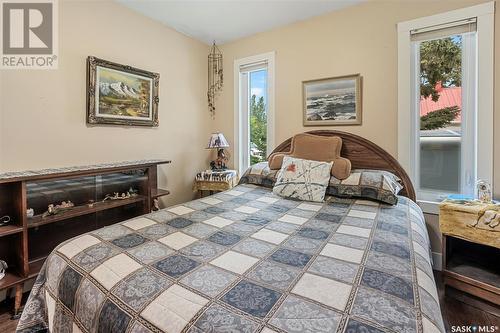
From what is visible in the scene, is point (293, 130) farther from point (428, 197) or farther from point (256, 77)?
point (428, 197)

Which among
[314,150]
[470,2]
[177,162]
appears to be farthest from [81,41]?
[470,2]

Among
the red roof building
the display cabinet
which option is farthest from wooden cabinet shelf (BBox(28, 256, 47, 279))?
the red roof building

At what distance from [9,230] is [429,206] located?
→ 323 centimetres

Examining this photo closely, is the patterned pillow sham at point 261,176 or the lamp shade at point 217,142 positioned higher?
the lamp shade at point 217,142

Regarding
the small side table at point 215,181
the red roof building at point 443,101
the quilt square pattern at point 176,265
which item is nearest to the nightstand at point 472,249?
the red roof building at point 443,101

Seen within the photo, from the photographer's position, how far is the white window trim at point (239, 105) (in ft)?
10.0

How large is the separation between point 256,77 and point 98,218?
2.45 metres

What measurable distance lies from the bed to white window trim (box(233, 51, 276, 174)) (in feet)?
5.39

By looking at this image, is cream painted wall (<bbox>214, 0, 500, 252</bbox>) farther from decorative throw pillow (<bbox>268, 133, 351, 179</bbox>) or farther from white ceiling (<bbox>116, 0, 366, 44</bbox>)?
decorative throw pillow (<bbox>268, 133, 351, 179</bbox>)

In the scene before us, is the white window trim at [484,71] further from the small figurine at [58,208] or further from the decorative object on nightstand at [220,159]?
the small figurine at [58,208]

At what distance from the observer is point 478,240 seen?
1688 millimetres

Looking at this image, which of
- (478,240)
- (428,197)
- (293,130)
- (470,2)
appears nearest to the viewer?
(478,240)

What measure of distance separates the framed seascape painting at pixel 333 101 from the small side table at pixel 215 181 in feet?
3.65

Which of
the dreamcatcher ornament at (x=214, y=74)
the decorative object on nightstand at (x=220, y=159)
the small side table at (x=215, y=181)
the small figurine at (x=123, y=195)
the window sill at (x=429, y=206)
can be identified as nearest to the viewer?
the window sill at (x=429, y=206)
